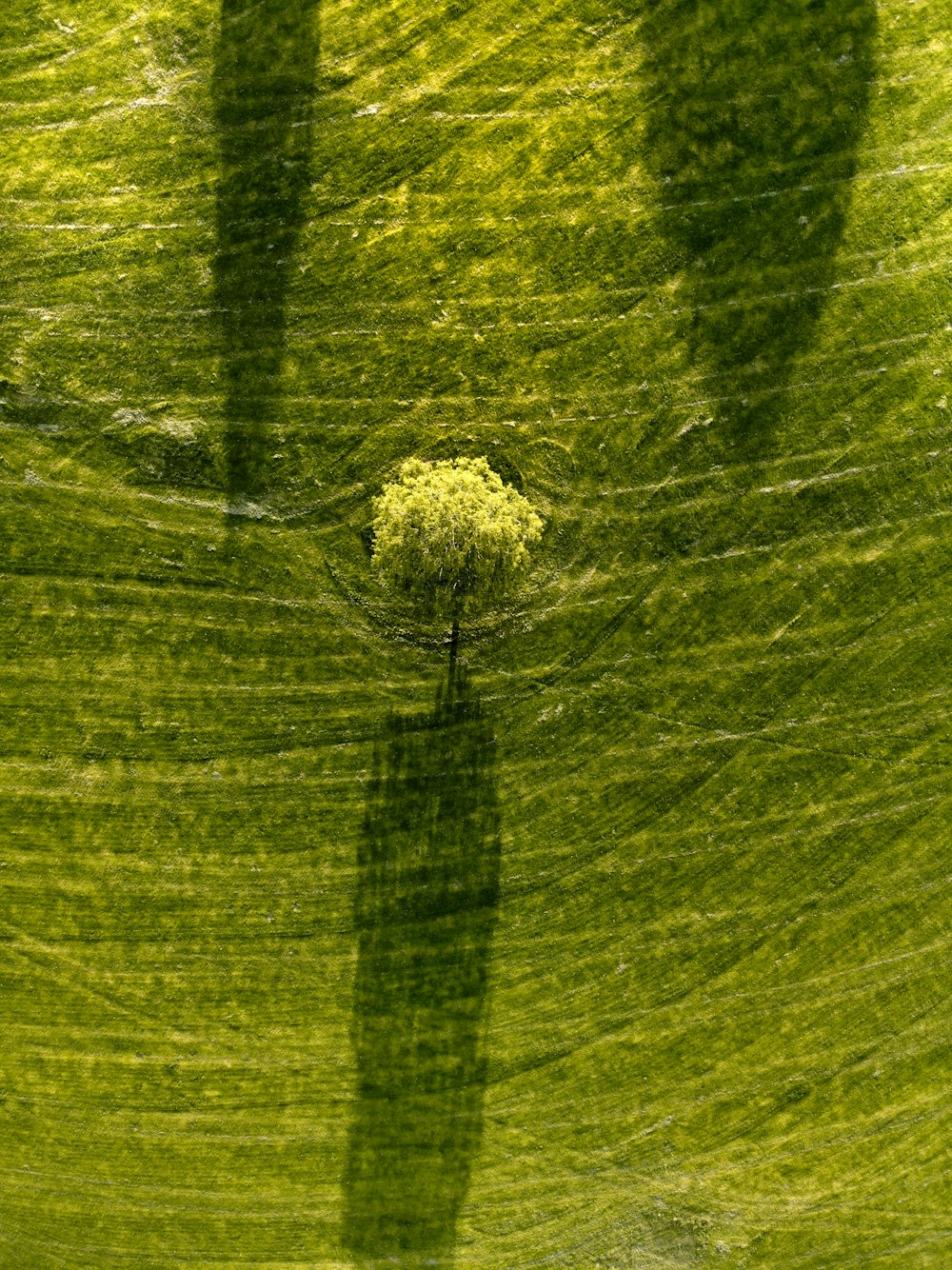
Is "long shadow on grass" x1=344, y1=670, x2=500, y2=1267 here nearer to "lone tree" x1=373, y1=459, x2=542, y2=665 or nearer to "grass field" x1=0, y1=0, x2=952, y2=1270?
"grass field" x1=0, y1=0, x2=952, y2=1270

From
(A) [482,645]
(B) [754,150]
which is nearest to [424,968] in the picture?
(A) [482,645]

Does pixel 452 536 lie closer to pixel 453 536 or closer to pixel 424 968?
pixel 453 536

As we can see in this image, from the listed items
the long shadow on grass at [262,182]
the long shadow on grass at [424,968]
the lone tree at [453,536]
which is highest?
the long shadow on grass at [262,182]

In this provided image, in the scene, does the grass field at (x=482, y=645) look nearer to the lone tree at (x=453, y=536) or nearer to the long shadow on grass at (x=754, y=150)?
the long shadow on grass at (x=754, y=150)

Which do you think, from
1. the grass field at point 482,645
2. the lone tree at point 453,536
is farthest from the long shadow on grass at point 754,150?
the lone tree at point 453,536

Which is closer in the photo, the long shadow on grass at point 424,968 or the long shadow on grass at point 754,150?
the long shadow on grass at point 754,150

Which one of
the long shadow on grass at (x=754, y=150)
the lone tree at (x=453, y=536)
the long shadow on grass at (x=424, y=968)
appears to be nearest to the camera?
the lone tree at (x=453, y=536)

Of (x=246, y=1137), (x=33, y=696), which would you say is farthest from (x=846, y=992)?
(x=33, y=696)
